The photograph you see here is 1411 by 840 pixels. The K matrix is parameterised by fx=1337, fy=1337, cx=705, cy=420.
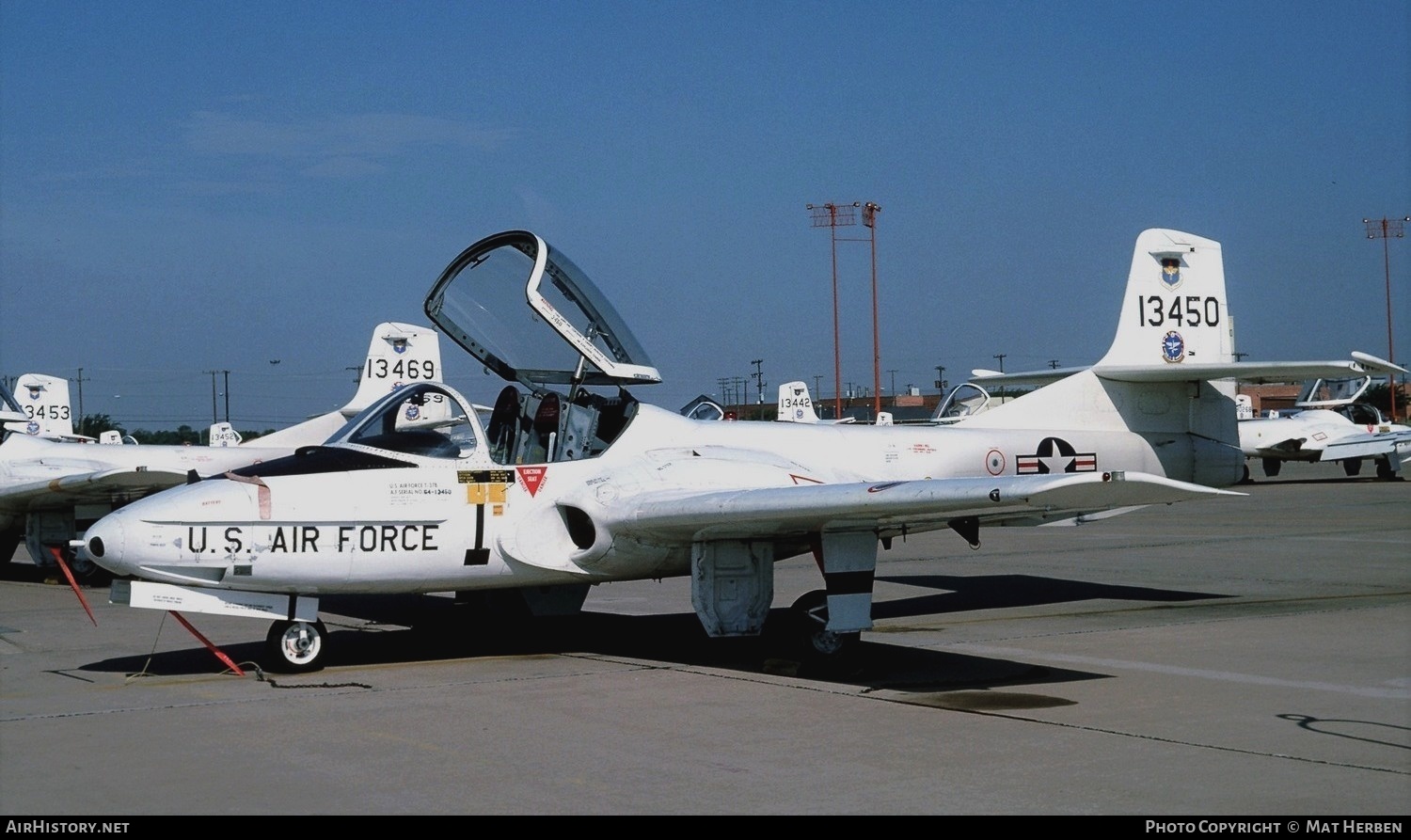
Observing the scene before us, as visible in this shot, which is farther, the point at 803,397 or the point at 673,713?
the point at 803,397

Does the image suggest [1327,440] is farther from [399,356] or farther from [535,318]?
[535,318]

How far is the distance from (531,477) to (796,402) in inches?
1350

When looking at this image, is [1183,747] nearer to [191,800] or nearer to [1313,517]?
[191,800]

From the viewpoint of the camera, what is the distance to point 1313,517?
2445 centimetres

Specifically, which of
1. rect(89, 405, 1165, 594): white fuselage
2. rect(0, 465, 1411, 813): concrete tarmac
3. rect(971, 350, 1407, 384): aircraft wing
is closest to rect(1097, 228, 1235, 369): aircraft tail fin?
rect(971, 350, 1407, 384): aircraft wing

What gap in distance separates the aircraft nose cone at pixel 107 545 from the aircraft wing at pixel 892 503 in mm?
3383

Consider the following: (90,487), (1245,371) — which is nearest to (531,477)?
(1245,371)

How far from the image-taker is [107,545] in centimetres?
884

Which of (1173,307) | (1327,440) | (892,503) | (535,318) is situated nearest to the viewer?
(892,503)

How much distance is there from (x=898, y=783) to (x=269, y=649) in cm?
532

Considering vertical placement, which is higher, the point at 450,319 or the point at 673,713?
the point at 450,319

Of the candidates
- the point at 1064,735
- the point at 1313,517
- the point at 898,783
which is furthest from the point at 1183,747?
the point at 1313,517

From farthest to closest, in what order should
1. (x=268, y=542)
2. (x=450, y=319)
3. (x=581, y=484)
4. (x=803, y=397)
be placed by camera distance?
(x=803, y=397) → (x=450, y=319) → (x=581, y=484) → (x=268, y=542)

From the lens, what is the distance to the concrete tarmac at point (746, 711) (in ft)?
19.3
